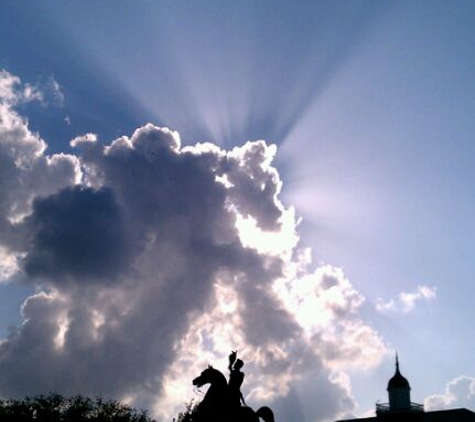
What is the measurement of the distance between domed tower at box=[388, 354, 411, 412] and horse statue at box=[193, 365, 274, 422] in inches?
2966

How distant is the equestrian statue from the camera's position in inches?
701

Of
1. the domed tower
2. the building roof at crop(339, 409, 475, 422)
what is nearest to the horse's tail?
the building roof at crop(339, 409, 475, 422)

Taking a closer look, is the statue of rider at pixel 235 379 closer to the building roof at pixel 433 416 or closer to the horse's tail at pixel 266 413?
the horse's tail at pixel 266 413

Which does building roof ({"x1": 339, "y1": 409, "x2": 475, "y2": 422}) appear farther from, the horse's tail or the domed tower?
the horse's tail

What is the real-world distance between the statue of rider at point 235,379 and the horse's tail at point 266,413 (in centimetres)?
73

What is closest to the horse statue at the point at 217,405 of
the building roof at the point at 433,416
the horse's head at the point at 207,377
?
the horse's head at the point at 207,377

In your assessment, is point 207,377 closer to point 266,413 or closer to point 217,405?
point 217,405

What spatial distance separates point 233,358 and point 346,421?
68.6m

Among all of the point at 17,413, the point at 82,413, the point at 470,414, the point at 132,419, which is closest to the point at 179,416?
the point at 132,419

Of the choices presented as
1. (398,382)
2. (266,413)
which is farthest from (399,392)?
(266,413)

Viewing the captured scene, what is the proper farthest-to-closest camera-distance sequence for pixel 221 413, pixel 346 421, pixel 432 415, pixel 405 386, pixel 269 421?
pixel 405 386 < pixel 346 421 < pixel 432 415 < pixel 269 421 < pixel 221 413

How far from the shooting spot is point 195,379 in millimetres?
18406

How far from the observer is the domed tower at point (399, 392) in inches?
3472

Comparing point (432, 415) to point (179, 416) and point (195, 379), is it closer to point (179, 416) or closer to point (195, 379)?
point (179, 416)
